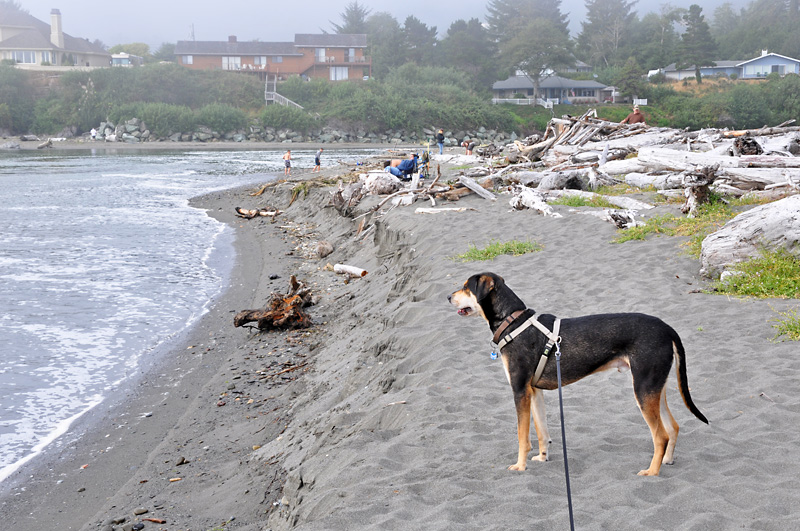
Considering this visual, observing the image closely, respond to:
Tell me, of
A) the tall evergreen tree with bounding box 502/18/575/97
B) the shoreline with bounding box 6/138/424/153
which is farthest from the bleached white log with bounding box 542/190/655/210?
the tall evergreen tree with bounding box 502/18/575/97

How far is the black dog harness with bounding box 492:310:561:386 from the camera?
4.70m

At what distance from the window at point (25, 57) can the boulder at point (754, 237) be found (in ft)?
359

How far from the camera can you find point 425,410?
6191 millimetres

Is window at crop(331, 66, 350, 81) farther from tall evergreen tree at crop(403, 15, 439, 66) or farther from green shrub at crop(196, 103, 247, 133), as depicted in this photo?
green shrub at crop(196, 103, 247, 133)

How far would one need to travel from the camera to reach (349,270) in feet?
47.2

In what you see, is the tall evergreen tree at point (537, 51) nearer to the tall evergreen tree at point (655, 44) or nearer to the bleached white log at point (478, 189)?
the tall evergreen tree at point (655, 44)

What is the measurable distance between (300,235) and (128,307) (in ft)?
24.2

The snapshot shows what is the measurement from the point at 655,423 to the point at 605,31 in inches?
5045

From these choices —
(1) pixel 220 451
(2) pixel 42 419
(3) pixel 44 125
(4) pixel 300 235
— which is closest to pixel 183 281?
(4) pixel 300 235

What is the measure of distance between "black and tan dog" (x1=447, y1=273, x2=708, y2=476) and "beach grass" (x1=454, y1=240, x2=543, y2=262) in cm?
661

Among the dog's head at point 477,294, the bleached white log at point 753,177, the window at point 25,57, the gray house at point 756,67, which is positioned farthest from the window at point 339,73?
the dog's head at point 477,294

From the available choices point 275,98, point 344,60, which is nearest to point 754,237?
point 275,98

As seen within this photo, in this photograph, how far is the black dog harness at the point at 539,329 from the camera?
4.70m

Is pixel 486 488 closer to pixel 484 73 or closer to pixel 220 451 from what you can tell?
pixel 220 451
